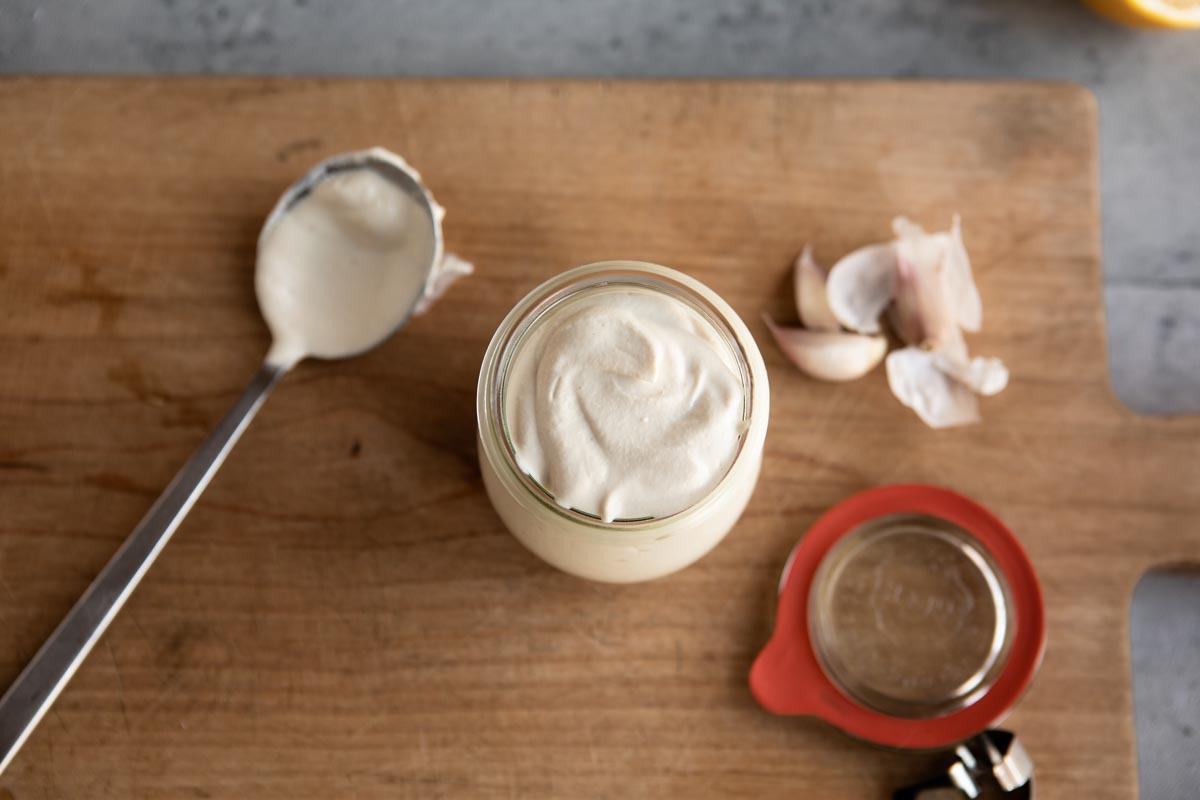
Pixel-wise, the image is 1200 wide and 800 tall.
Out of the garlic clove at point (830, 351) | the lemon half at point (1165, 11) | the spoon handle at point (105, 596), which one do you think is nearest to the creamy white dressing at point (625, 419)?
the garlic clove at point (830, 351)

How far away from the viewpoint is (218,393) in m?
1.01

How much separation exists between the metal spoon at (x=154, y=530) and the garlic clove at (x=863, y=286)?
422mm

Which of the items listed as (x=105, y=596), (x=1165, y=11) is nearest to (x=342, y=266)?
(x=105, y=596)

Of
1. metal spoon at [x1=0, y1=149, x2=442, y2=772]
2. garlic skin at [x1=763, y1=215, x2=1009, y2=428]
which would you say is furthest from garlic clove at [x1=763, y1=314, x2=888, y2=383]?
metal spoon at [x1=0, y1=149, x2=442, y2=772]

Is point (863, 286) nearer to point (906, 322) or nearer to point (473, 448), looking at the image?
point (906, 322)

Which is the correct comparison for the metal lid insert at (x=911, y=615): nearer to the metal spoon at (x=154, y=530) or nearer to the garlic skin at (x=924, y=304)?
the garlic skin at (x=924, y=304)

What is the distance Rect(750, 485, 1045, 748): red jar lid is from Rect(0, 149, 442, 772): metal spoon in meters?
0.51

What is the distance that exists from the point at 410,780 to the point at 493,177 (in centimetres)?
63

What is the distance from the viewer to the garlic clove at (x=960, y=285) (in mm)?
1032

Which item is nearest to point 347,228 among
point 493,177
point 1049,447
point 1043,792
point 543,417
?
point 493,177

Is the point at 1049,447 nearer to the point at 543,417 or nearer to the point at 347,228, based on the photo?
the point at 543,417

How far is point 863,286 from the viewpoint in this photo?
1041 mm

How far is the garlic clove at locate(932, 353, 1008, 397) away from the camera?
101 cm

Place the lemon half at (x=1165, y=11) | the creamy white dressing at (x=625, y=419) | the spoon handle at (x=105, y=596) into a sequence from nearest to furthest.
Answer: the creamy white dressing at (x=625, y=419) → the spoon handle at (x=105, y=596) → the lemon half at (x=1165, y=11)
